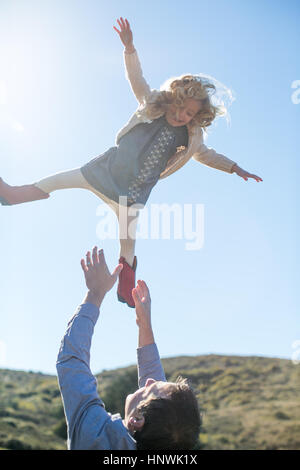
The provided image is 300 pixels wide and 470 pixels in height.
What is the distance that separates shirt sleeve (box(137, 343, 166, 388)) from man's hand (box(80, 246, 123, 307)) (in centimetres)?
54

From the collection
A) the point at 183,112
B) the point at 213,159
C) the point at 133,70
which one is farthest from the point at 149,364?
the point at 133,70

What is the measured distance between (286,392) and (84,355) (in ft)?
113

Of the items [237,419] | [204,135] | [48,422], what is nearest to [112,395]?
[48,422]

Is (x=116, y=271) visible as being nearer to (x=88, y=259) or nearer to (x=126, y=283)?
(x=88, y=259)

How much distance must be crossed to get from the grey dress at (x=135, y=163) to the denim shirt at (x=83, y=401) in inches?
73.4

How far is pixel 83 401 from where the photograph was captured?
1.94 m

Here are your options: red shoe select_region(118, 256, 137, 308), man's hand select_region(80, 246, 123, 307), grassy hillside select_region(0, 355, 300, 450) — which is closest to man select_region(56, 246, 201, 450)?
man's hand select_region(80, 246, 123, 307)

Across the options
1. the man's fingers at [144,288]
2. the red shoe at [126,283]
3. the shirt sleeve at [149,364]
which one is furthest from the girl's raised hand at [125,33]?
the shirt sleeve at [149,364]

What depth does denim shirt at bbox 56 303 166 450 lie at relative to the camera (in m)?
1.92

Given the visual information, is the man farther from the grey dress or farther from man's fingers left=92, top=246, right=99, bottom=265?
the grey dress

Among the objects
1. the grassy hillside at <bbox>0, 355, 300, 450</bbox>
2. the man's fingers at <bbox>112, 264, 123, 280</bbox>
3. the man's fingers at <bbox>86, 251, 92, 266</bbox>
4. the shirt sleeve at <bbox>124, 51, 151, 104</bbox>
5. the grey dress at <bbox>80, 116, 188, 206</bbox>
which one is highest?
the shirt sleeve at <bbox>124, 51, 151, 104</bbox>
